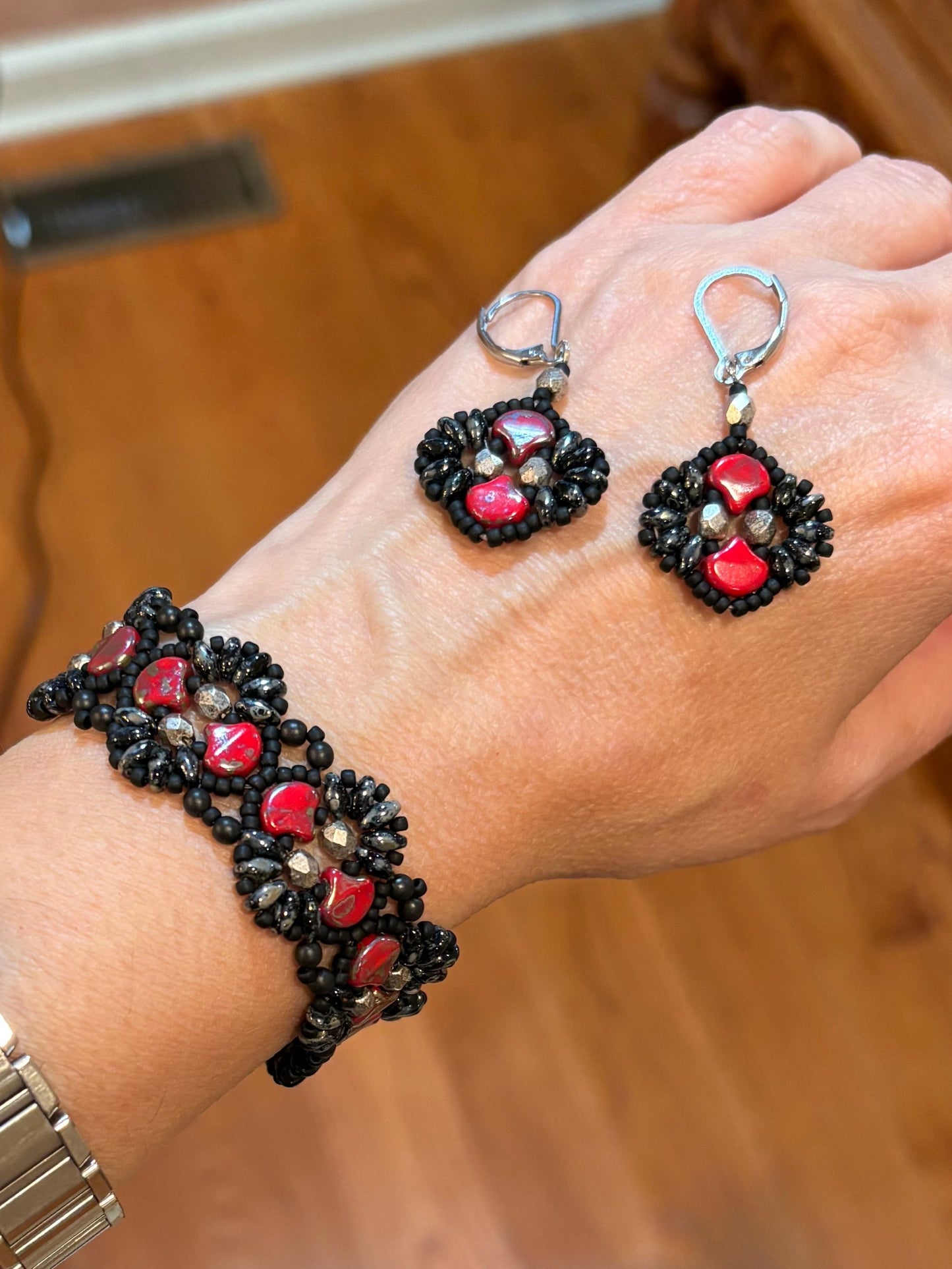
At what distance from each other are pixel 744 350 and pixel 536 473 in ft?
0.60

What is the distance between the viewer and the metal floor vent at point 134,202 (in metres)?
1.91

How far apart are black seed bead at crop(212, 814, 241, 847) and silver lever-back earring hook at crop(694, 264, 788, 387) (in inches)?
16.7

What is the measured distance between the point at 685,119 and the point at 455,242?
0.46 m

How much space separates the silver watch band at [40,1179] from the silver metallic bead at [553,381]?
0.49 metres

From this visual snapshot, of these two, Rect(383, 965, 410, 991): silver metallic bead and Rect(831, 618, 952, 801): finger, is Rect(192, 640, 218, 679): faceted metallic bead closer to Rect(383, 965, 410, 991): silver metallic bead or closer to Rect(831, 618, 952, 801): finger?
Rect(383, 965, 410, 991): silver metallic bead

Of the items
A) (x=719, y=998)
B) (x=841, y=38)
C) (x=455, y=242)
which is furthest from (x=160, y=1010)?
(x=455, y=242)

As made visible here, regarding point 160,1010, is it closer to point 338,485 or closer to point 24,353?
point 338,485

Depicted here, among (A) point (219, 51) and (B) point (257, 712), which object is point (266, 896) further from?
(A) point (219, 51)

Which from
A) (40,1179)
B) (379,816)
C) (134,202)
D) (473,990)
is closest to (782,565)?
(379,816)

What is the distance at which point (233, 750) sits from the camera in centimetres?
67

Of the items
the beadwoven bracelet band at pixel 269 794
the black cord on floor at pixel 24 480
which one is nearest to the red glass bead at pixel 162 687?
the beadwoven bracelet band at pixel 269 794

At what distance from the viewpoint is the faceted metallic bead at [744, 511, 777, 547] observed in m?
0.73

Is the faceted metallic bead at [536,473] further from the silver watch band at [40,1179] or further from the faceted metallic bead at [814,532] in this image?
the silver watch band at [40,1179]

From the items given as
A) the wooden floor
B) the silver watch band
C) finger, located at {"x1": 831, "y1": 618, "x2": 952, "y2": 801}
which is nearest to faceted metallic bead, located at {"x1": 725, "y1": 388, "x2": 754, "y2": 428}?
finger, located at {"x1": 831, "y1": 618, "x2": 952, "y2": 801}
